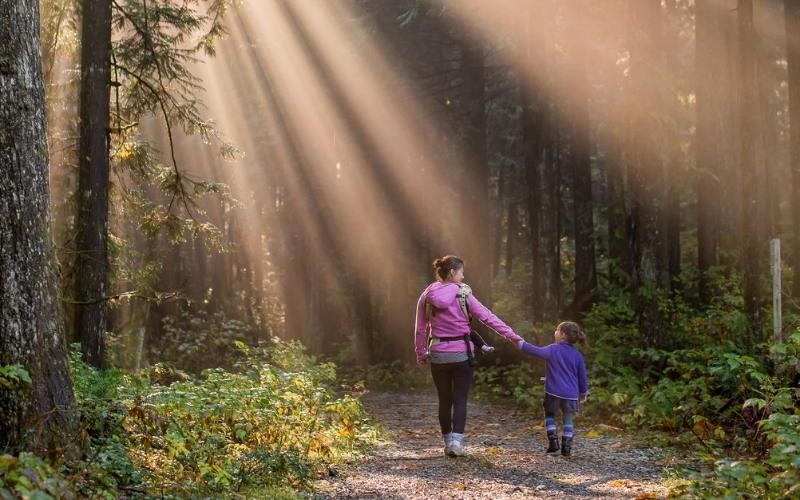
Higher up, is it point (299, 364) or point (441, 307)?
point (441, 307)

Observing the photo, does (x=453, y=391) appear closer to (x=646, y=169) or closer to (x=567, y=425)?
(x=567, y=425)

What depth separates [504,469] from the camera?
8.66 meters

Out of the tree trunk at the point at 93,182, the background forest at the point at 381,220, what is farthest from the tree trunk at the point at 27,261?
the tree trunk at the point at 93,182

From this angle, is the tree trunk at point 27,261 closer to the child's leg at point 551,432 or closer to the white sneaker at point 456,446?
the white sneaker at point 456,446

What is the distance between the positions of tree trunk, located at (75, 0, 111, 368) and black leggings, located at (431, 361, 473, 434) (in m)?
5.51

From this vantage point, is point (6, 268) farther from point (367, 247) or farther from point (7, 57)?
point (367, 247)

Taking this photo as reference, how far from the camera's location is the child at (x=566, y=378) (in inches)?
376

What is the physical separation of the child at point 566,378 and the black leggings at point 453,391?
3.28 ft

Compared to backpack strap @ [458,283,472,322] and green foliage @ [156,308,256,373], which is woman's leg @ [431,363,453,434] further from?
green foliage @ [156,308,256,373]

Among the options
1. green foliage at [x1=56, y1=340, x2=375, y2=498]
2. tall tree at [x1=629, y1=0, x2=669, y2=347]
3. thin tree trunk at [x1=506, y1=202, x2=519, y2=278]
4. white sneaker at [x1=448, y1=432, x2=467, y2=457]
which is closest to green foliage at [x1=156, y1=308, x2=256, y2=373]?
tall tree at [x1=629, y1=0, x2=669, y2=347]

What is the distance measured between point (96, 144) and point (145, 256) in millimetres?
13084

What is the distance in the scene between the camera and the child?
9562mm

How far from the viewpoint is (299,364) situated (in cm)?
1311

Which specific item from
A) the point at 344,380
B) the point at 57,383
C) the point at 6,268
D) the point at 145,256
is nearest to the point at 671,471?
the point at 57,383
